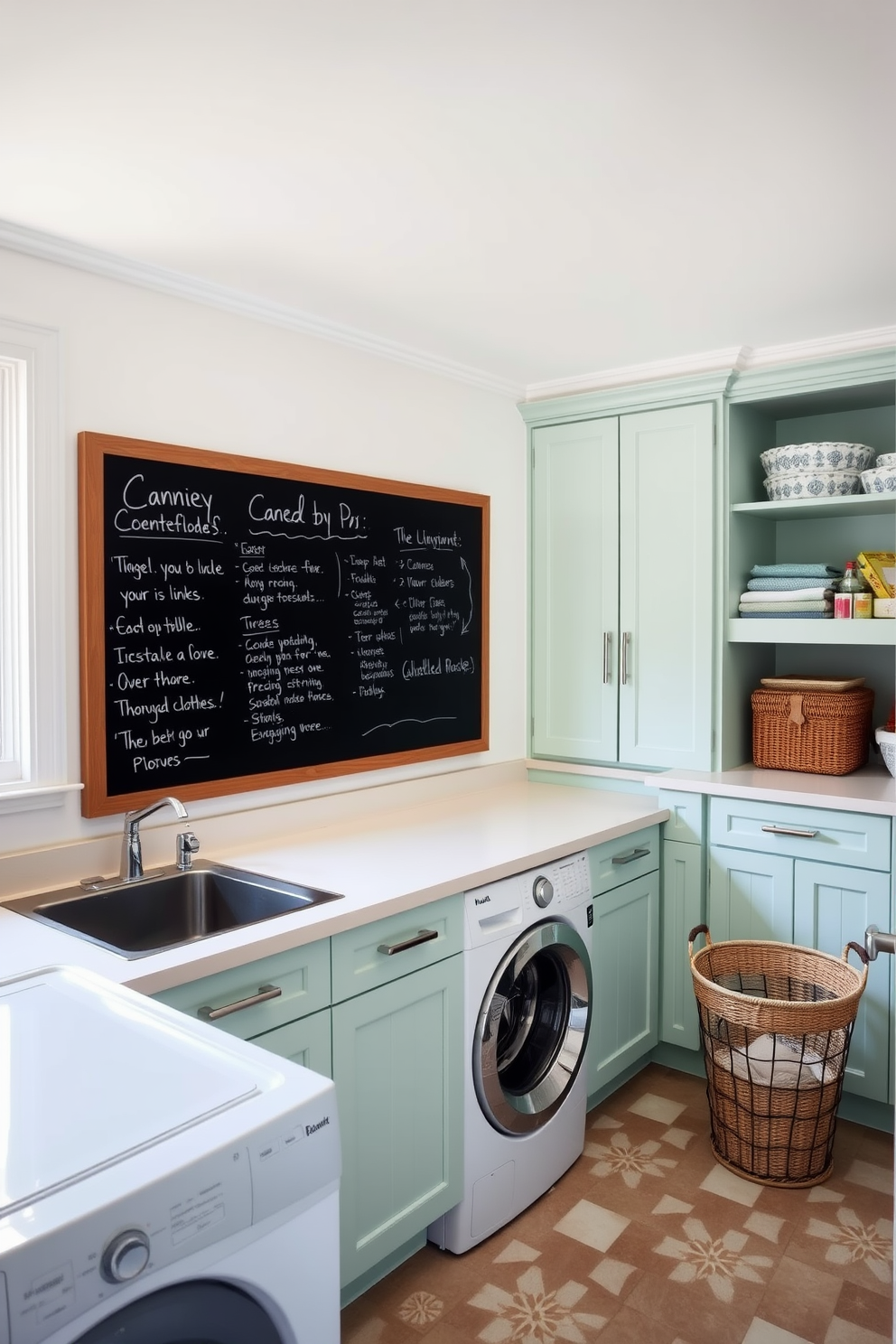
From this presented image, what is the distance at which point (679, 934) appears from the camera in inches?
122

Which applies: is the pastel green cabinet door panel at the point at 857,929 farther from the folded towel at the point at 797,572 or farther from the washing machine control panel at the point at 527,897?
the folded towel at the point at 797,572

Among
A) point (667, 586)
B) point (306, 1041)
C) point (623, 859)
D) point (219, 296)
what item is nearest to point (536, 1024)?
point (623, 859)

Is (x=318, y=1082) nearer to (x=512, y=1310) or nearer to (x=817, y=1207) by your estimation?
(x=512, y=1310)

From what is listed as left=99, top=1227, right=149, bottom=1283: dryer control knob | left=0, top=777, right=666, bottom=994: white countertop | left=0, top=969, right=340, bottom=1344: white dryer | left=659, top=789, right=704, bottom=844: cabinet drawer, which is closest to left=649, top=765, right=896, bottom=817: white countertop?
left=659, top=789, right=704, bottom=844: cabinet drawer

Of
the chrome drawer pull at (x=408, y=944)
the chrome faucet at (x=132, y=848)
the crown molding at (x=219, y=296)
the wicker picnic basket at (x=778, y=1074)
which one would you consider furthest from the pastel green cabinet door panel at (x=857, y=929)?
the crown molding at (x=219, y=296)

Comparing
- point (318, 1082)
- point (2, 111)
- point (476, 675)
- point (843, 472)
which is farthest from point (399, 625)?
point (318, 1082)

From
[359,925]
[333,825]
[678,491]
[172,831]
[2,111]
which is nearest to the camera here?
[2,111]

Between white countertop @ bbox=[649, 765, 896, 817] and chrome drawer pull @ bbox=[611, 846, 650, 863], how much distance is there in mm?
250

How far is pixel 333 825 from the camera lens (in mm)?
2777

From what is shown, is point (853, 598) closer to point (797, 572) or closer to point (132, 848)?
point (797, 572)

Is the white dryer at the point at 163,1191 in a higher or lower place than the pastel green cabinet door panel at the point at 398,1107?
higher

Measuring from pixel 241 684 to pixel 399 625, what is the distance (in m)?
0.65

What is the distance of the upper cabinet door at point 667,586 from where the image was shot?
10.3 ft

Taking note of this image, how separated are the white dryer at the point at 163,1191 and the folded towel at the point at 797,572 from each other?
246 centimetres
